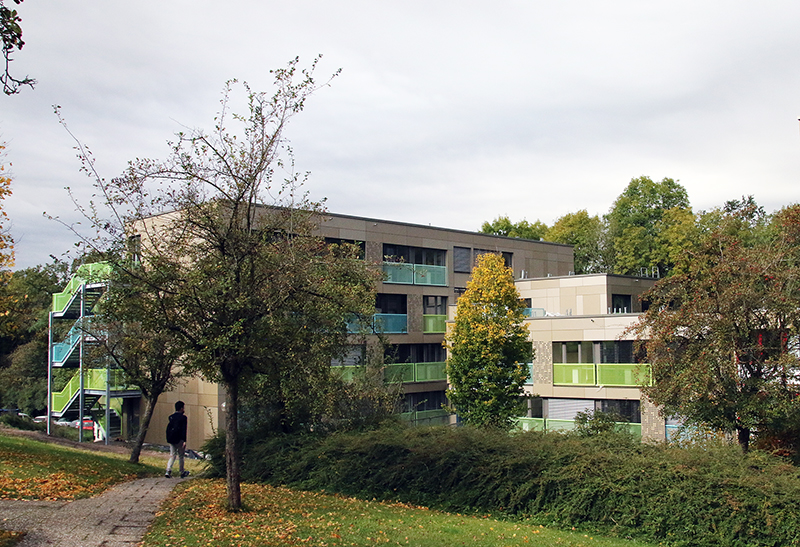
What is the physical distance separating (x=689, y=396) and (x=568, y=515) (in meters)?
4.16

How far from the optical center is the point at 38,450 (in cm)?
1870

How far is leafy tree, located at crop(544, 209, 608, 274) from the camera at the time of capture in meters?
64.7

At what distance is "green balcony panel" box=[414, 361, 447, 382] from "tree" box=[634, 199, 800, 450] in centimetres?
1926

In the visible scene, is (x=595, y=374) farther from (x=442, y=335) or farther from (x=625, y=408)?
(x=442, y=335)

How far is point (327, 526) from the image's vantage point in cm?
1062

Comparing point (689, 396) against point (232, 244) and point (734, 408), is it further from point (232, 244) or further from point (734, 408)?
point (232, 244)

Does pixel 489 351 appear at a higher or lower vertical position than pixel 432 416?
higher

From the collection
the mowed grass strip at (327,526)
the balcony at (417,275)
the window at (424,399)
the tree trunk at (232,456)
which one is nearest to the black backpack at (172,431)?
the mowed grass strip at (327,526)

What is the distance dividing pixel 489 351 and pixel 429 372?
32.0ft

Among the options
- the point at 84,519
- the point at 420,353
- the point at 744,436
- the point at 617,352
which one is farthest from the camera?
the point at 420,353

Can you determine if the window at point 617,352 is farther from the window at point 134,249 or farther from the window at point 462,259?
the window at point 134,249

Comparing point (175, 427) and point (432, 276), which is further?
point (432, 276)

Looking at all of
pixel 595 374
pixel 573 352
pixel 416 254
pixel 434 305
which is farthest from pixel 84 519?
pixel 434 305

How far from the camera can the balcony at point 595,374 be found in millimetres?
27141
